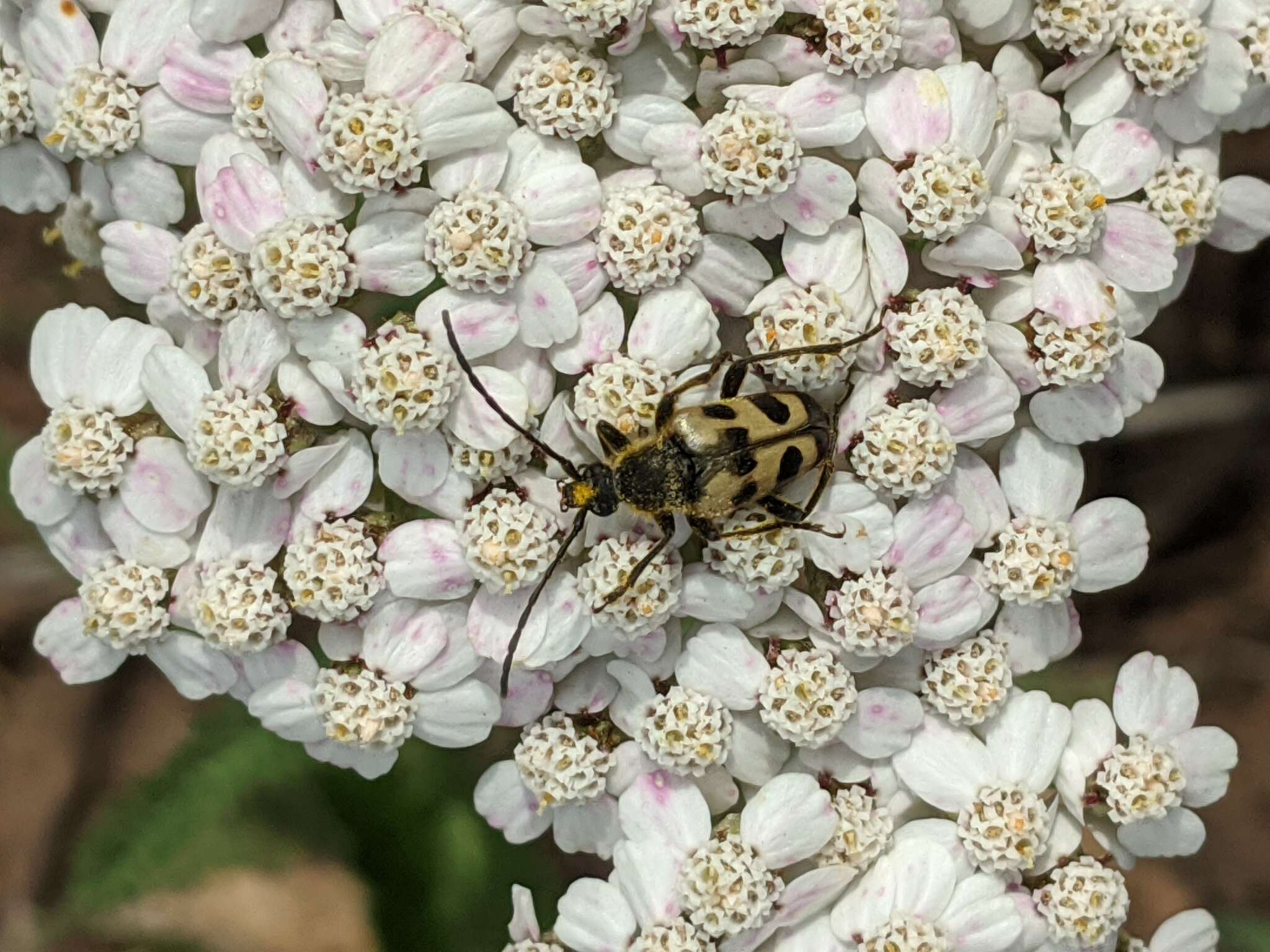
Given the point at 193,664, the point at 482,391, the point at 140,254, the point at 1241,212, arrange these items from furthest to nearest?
the point at 1241,212
the point at 193,664
the point at 140,254
the point at 482,391

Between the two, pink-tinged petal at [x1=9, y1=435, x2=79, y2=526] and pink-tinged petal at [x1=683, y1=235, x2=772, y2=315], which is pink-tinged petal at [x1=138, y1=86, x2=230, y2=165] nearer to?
pink-tinged petal at [x1=9, y1=435, x2=79, y2=526]

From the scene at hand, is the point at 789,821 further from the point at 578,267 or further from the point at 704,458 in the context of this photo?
the point at 578,267

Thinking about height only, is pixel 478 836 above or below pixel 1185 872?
above

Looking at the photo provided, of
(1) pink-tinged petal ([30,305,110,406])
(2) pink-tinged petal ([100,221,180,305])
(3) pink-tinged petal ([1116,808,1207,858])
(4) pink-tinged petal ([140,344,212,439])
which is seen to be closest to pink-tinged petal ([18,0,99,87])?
(2) pink-tinged petal ([100,221,180,305])

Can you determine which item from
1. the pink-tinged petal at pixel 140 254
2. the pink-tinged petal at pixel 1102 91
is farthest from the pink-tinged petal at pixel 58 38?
the pink-tinged petal at pixel 1102 91

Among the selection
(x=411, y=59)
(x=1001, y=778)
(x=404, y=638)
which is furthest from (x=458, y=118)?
(x=1001, y=778)

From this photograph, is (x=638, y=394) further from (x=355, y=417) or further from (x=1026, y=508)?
(x=1026, y=508)

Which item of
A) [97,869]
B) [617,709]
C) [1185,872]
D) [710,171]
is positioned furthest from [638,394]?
[1185,872]
